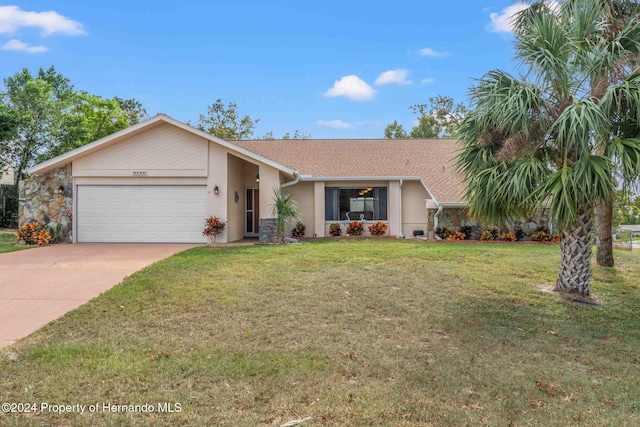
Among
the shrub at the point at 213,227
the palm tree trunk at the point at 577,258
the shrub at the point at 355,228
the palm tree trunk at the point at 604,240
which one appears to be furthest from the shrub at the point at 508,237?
the shrub at the point at 213,227

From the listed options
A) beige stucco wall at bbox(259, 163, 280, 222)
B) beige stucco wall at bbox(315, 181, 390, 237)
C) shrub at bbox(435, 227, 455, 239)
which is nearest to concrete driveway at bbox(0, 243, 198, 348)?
beige stucco wall at bbox(259, 163, 280, 222)

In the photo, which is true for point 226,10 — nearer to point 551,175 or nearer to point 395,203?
point 395,203

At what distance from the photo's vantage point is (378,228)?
1627 centimetres

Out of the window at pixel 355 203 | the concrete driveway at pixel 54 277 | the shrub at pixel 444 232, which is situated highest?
the window at pixel 355 203

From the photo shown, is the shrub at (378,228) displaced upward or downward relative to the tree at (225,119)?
downward

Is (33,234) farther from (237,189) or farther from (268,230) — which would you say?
(268,230)

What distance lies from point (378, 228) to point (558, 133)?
1036 cm

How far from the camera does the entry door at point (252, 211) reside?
17141 millimetres

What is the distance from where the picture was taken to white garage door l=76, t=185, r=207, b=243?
1380cm

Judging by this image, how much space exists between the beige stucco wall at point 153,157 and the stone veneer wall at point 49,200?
2.30ft

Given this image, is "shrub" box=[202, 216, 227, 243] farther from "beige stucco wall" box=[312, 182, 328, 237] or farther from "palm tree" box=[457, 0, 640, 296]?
"palm tree" box=[457, 0, 640, 296]

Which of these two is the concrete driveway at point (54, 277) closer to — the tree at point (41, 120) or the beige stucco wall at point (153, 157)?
the beige stucco wall at point (153, 157)

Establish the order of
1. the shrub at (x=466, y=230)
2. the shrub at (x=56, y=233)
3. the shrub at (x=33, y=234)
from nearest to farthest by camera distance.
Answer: the shrub at (x=33, y=234)
the shrub at (x=56, y=233)
the shrub at (x=466, y=230)

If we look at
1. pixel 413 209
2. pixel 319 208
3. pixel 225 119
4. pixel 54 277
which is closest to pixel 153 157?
pixel 319 208
